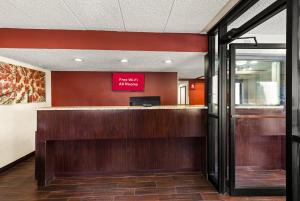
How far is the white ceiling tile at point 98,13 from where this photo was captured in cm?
234

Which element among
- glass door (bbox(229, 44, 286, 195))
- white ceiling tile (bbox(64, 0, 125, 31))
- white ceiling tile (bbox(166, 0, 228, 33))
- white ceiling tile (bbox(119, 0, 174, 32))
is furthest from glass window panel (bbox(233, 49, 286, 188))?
white ceiling tile (bbox(64, 0, 125, 31))

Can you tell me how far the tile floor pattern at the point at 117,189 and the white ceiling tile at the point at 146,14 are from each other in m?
2.51

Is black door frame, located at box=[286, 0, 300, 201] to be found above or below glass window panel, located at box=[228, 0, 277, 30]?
below

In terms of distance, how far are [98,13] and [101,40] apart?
684 mm

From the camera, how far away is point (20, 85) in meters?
4.43

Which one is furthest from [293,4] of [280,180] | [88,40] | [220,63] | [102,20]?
[280,180]

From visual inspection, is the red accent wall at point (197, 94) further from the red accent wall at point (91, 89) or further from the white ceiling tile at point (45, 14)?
the white ceiling tile at point (45, 14)

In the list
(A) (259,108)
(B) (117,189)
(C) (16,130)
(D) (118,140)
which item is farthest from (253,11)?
(C) (16,130)

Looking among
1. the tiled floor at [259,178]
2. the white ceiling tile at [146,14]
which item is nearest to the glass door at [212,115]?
the tiled floor at [259,178]

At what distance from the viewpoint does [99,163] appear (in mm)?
3641

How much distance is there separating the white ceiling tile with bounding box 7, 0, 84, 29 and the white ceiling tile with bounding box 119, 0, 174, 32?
74 centimetres

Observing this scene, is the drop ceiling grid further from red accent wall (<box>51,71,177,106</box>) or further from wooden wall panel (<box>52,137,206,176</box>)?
red accent wall (<box>51,71,177,106</box>)

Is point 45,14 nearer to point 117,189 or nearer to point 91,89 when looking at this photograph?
point 117,189

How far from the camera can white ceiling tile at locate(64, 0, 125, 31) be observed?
234 cm
